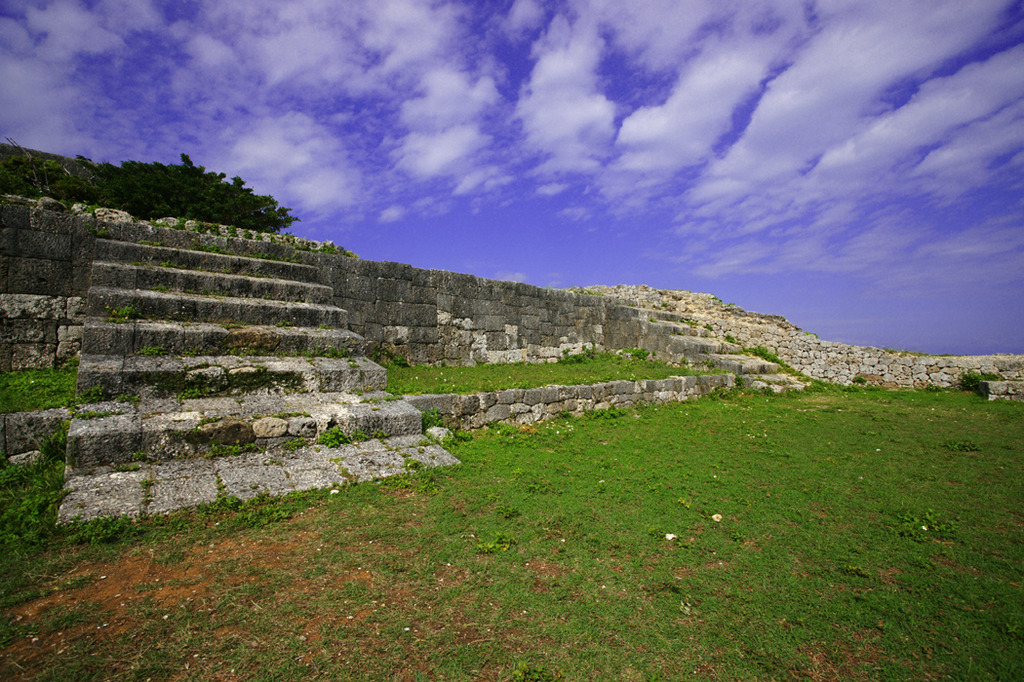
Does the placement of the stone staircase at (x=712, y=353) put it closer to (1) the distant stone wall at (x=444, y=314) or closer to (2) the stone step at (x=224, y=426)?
(1) the distant stone wall at (x=444, y=314)

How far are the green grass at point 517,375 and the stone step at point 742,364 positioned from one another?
66cm

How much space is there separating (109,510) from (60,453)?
4.07 feet

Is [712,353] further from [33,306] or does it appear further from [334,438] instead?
[33,306]

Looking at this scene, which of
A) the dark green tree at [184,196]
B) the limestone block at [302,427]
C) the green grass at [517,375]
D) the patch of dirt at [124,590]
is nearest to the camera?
the patch of dirt at [124,590]

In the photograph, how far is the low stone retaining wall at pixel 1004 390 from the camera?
11719mm

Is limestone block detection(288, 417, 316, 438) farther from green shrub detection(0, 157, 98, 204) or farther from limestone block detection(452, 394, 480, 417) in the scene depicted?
green shrub detection(0, 157, 98, 204)

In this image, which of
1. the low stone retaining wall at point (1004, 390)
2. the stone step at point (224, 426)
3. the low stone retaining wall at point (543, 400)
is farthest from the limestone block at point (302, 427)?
the low stone retaining wall at point (1004, 390)

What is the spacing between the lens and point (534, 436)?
7211 millimetres

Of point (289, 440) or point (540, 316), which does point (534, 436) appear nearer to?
point (289, 440)

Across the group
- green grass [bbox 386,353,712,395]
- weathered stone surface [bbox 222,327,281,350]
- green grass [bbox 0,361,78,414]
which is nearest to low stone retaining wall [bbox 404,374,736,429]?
green grass [bbox 386,353,712,395]

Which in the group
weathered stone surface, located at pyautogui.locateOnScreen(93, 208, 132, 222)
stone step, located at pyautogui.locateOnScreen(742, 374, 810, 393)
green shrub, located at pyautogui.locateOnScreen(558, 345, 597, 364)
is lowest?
stone step, located at pyautogui.locateOnScreen(742, 374, 810, 393)

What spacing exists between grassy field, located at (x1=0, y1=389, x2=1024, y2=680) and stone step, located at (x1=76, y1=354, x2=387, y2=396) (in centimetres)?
119

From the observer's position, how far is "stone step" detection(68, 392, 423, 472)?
406cm

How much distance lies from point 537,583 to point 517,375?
22.2 ft
